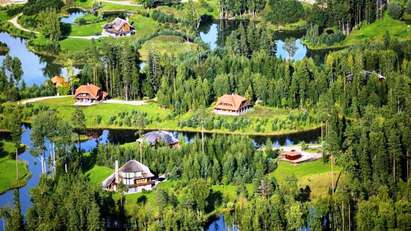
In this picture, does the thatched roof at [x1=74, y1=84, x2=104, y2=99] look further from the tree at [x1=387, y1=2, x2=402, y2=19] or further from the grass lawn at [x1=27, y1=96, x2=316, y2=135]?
the tree at [x1=387, y1=2, x2=402, y2=19]

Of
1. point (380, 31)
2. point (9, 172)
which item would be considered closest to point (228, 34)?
point (380, 31)

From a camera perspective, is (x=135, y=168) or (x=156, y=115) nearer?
(x=135, y=168)

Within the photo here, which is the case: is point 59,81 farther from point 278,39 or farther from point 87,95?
point 278,39

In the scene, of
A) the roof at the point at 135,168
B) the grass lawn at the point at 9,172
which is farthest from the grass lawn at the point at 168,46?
the roof at the point at 135,168

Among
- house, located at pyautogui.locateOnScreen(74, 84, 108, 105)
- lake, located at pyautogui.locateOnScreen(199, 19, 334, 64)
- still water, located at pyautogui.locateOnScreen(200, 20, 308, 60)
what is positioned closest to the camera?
house, located at pyautogui.locateOnScreen(74, 84, 108, 105)

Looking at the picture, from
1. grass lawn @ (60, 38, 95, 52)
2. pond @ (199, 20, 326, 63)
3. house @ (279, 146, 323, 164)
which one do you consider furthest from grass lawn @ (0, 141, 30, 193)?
grass lawn @ (60, 38, 95, 52)
